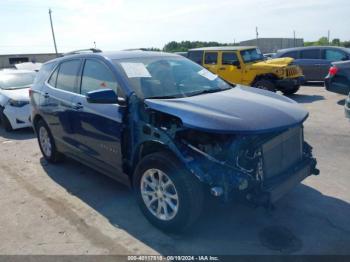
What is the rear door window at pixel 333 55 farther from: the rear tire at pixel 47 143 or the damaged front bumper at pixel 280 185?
the rear tire at pixel 47 143

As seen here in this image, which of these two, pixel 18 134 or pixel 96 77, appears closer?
pixel 96 77

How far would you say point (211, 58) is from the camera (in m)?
12.1

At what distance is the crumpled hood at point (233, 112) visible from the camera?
10.7 ft

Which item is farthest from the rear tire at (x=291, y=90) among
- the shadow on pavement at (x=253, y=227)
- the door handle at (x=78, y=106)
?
the door handle at (x=78, y=106)

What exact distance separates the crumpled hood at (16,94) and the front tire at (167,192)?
19.5ft

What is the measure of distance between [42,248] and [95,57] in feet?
7.68

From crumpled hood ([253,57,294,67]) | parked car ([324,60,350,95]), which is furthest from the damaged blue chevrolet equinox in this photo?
crumpled hood ([253,57,294,67])

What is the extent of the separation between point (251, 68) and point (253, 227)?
8334 mm

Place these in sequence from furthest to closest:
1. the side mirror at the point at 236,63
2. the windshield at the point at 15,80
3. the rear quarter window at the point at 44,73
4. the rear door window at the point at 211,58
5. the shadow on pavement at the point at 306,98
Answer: the rear door window at the point at 211,58, the side mirror at the point at 236,63, the shadow on pavement at the point at 306,98, the windshield at the point at 15,80, the rear quarter window at the point at 44,73

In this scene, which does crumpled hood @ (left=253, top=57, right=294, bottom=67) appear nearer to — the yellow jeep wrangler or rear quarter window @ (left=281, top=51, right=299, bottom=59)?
the yellow jeep wrangler

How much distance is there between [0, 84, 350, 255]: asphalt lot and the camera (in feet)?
11.3

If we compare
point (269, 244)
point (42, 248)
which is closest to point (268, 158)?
point (269, 244)

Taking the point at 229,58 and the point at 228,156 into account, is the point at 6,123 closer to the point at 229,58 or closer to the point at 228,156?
the point at 229,58

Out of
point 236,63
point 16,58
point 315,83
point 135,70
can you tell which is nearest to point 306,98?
point 236,63
